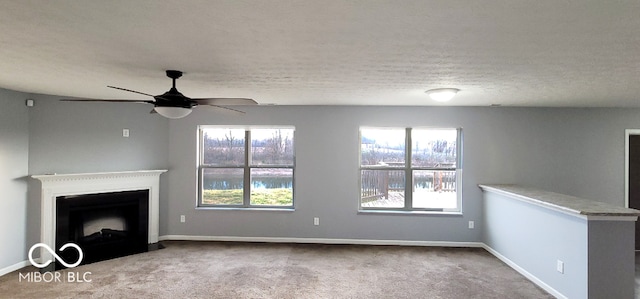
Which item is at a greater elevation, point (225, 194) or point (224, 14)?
point (224, 14)

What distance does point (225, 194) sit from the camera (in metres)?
5.34

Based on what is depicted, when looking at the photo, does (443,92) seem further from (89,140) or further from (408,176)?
(89,140)

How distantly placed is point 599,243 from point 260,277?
11.2ft

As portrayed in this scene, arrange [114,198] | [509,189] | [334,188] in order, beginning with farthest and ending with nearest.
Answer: [334,188] < [114,198] < [509,189]

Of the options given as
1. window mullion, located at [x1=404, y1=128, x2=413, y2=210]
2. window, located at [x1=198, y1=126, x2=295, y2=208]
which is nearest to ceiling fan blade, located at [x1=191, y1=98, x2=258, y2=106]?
window, located at [x1=198, y1=126, x2=295, y2=208]

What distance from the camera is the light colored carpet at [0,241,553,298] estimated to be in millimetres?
3342

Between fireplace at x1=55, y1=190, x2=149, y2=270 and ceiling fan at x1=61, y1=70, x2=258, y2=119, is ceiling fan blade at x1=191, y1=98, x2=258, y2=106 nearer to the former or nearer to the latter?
ceiling fan at x1=61, y1=70, x2=258, y2=119

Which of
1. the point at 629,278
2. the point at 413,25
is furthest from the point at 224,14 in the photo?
the point at 629,278

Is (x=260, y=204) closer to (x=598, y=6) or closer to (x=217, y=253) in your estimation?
(x=217, y=253)

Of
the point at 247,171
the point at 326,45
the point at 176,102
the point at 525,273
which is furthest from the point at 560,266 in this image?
the point at 247,171

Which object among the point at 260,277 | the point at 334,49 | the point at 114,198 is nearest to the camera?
the point at 334,49

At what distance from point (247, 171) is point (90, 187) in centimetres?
218

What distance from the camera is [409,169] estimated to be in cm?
520

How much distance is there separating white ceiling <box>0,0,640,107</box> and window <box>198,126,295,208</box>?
5.78 feet
